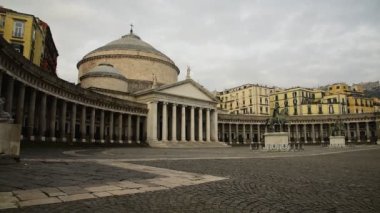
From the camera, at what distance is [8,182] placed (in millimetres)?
7531

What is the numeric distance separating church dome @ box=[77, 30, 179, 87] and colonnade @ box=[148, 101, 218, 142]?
410 inches

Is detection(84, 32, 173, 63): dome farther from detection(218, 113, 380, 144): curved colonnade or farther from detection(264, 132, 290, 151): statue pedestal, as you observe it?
detection(264, 132, 290, 151): statue pedestal

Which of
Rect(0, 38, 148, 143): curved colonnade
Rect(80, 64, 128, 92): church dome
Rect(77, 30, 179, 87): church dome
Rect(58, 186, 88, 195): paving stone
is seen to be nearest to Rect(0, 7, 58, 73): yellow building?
Rect(0, 38, 148, 143): curved colonnade

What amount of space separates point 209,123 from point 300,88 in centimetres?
4269

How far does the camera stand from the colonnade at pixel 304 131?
78.3 meters

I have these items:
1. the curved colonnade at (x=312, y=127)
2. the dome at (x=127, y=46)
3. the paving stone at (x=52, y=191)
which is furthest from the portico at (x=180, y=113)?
the paving stone at (x=52, y=191)

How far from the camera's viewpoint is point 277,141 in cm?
3412

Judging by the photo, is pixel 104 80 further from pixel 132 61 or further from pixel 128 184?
pixel 128 184

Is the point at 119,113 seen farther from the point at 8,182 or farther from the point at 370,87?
the point at 370,87

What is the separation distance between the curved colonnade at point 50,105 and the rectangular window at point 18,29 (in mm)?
9839

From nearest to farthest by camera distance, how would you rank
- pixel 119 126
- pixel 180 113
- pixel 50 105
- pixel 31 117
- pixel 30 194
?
pixel 30 194
pixel 31 117
pixel 50 105
pixel 119 126
pixel 180 113

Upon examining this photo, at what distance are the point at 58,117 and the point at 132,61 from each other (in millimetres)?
24614

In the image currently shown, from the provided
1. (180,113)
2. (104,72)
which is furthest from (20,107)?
(180,113)

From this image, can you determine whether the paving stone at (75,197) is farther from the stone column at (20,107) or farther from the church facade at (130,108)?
the stone column at (20,107)
